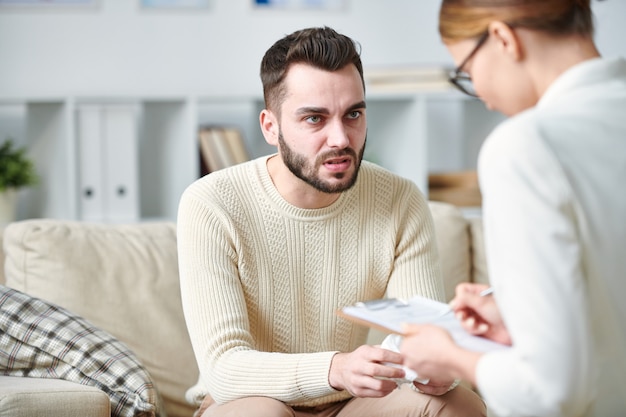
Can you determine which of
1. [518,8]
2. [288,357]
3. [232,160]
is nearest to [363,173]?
[288,357]

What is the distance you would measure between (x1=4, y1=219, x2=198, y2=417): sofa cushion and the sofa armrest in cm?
40

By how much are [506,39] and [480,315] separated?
402 mm

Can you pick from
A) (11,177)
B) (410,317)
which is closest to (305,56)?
(410,317)

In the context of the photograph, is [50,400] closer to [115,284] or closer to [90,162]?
[115,284]

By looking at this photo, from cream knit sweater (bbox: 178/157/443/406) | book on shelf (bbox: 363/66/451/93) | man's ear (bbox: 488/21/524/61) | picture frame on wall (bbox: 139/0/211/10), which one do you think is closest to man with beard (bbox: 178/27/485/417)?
cream knit sweater (bbox: 178/157/443/406)

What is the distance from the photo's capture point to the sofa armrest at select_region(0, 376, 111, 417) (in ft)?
5.85

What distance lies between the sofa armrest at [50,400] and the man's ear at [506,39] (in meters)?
1.19

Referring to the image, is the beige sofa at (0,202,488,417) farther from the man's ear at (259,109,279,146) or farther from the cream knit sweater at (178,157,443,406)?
the man's ear at (259,109,279,146)

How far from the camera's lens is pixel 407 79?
342 cm

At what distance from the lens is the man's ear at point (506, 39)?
3.72ft

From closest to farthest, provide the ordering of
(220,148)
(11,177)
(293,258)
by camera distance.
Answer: (293,258)
(11,177)
(220,148)

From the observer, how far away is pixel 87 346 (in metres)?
2.01

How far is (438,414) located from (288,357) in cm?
33

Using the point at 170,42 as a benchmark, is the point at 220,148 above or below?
below
